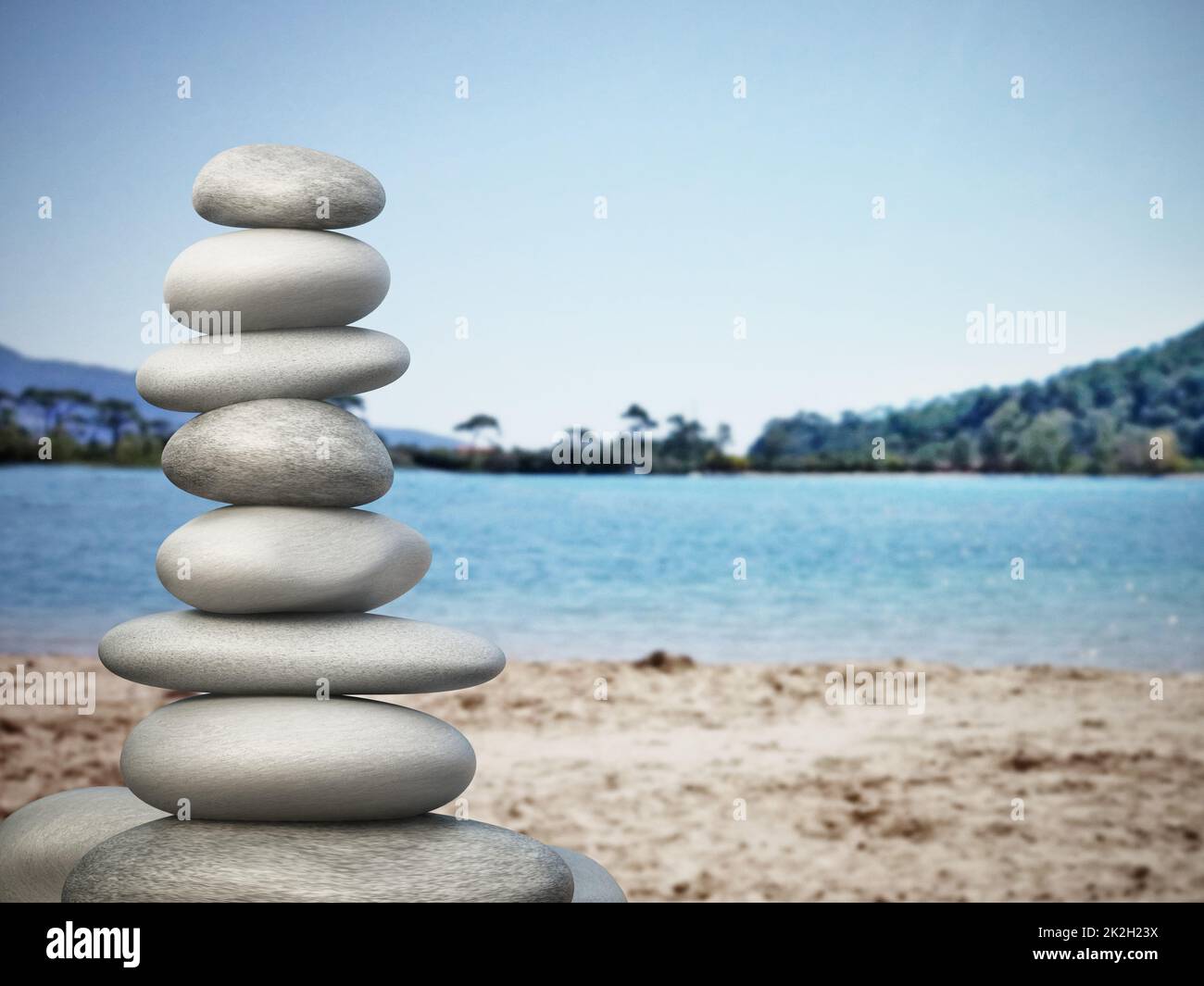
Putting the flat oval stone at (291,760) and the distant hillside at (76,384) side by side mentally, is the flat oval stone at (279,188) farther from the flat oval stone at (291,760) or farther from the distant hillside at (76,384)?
the distant hillside at (76,384)

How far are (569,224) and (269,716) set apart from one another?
14.4m

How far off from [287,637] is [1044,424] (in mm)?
15714

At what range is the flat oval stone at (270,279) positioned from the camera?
3.61 metres

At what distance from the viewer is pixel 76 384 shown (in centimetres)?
1448

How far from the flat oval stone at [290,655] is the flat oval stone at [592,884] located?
735 millimetres

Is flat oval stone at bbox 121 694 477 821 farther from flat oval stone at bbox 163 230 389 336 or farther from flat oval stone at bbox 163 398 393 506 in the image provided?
flat oval stone at bbox 163 230 389 336

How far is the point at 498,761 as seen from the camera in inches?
319

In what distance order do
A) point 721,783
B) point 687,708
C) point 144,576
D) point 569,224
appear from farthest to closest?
point 569,224
point 144,576
point 687,708
point 721,783

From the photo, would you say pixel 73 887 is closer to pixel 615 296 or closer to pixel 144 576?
pixel 144 576

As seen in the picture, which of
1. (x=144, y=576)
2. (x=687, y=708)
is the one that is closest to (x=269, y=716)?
(x=687, y=708)

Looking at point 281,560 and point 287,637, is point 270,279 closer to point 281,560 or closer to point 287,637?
point 281,560

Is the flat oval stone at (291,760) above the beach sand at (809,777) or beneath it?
above

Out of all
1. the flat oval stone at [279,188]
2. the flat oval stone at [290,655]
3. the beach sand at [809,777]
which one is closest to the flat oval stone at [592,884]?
the flat oval stone at [290,655]
